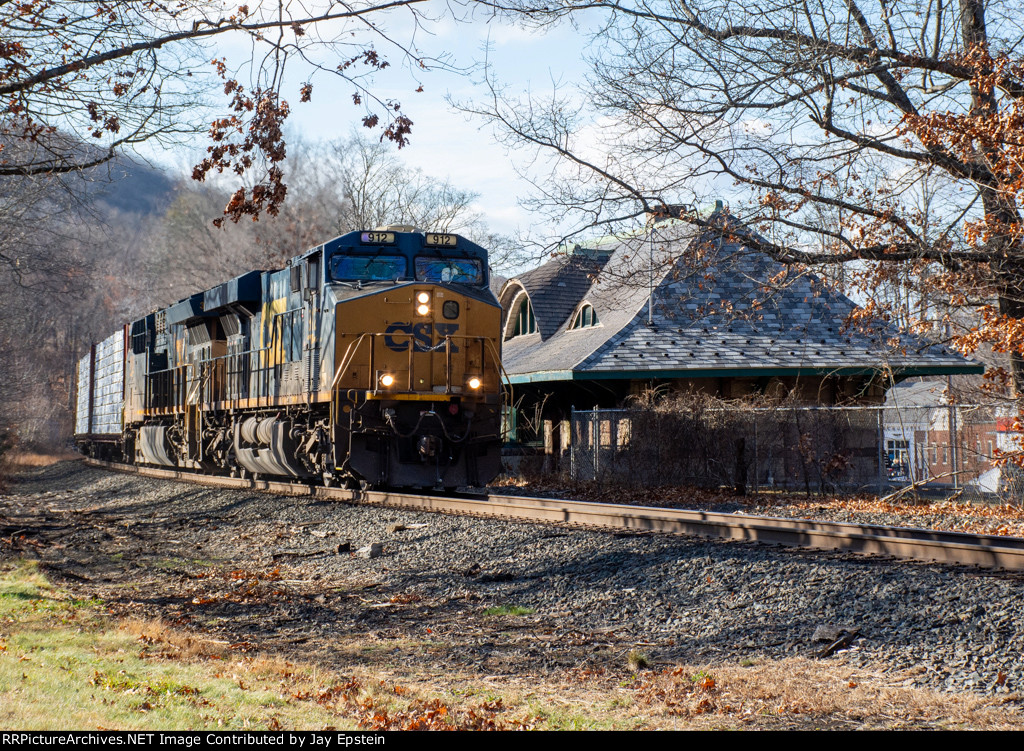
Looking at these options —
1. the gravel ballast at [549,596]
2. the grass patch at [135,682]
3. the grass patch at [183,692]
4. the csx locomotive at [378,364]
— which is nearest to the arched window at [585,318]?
the csx locomotive at [378,364]

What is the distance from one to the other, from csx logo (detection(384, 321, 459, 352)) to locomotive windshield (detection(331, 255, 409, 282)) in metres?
0.89

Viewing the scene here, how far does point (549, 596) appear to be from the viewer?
7793 mm

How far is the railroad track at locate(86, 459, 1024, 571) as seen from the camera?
24.2ft

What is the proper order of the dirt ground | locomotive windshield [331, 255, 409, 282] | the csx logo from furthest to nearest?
locomotive windshield [331, 255, 409, 282] < the csx logo < the dirt ground

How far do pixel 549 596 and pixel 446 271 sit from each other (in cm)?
759

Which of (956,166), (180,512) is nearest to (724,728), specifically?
(956,166)

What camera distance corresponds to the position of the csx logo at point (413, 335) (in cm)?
1365

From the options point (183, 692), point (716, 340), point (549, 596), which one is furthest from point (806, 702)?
point (716, 340)

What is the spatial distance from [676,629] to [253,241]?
4850 cm

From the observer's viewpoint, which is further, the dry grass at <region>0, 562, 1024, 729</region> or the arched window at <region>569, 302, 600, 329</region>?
the arched window at <region>569, 302, 600, 329</region>

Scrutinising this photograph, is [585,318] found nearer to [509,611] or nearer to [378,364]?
[378,364]

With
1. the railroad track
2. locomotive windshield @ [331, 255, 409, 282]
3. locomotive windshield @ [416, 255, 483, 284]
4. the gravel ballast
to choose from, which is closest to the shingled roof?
locomotive windshield @ [416, 255, 483, 284]

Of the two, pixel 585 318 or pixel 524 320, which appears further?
pixel 524 320

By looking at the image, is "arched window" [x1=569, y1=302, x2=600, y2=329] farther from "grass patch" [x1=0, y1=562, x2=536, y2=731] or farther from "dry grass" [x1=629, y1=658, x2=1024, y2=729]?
"dry grass" [x1=629, y1=658, x2=1024, y2=729]
